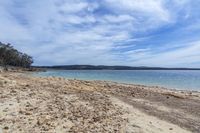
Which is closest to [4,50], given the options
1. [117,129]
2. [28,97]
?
[28,97]

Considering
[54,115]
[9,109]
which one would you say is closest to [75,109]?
[54,115]

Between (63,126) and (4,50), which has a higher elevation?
(4,50)

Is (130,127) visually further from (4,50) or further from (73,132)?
(4,50)

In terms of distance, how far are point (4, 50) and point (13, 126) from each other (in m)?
104

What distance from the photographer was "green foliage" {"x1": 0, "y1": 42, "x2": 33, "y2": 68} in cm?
10794

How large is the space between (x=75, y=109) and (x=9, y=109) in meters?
2.70

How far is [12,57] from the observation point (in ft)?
399

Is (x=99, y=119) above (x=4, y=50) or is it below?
below

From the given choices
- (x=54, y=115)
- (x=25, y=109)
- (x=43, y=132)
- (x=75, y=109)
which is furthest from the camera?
(x=75, y=109)

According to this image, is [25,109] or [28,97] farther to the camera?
[28,97]

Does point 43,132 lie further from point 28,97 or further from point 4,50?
point 4,50

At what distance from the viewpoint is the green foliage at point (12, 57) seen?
107938 mm

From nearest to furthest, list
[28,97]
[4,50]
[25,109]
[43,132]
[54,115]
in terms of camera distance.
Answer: [43,132]
[54,115]
[25,109]
[28,97]
[4,50]

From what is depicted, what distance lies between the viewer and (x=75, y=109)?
1287cm
